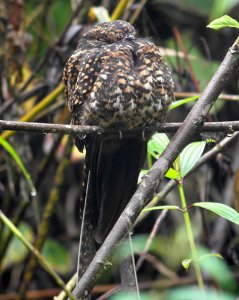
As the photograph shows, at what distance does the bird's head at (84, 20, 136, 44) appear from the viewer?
2242mm

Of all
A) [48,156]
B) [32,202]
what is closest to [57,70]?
[48,156]

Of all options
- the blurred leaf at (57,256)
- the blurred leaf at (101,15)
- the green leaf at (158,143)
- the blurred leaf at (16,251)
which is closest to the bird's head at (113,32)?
the green leaf at (158,143)

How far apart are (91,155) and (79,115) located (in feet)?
0.48

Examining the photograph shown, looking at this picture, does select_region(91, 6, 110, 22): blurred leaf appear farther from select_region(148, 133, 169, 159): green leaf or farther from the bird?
select_region(148, 133, 169, 159): green leaf

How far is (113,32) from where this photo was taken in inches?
88.7

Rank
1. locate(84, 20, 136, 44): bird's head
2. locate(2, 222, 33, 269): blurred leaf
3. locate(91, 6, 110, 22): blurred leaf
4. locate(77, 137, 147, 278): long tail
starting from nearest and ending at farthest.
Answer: locate(77, 137, 147, 278): long tail < locate(84, 20, 136, 44): bird's head < locate(91, 6, 110, 22): blurred leaf < locate(2, 222, 33, 269): blurred leaf

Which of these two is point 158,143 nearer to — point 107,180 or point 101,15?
point 107,180

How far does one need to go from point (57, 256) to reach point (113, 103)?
70.5 inches

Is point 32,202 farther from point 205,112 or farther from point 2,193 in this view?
point 205,112

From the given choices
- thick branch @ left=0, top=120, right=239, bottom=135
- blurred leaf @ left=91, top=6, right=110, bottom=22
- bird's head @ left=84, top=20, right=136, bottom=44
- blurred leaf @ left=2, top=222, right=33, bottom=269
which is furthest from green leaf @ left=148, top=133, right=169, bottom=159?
blurred leaf @ left=2, top=222, right=33, bottom=269

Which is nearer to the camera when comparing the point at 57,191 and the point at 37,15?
the point at 57,191

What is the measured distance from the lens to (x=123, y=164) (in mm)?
2195

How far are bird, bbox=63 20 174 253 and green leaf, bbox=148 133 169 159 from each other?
0.44 ft

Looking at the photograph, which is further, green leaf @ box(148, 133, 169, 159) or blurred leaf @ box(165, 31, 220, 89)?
blurred leaf @ box(165, 31, 220, 89)
